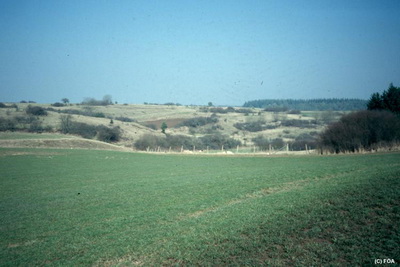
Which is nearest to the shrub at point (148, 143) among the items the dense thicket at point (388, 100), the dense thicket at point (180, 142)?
the dense thicket at point (180, 142)

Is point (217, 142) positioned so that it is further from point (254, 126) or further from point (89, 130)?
point (89, 130)

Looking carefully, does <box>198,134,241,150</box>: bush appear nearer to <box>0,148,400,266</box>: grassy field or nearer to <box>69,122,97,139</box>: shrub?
<box>69,122,97,139</box>: shrub

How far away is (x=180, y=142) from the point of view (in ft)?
278

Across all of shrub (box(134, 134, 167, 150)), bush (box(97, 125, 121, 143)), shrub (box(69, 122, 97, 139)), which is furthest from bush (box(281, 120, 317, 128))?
shrub (box(69, 122, 97, 139))

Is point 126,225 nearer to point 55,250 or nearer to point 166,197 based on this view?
point 55,250

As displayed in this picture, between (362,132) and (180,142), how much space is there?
5101 centimetres

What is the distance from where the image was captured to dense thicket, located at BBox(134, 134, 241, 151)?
263 feet

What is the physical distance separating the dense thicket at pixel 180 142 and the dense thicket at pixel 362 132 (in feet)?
124

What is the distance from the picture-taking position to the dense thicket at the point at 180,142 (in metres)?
80.2

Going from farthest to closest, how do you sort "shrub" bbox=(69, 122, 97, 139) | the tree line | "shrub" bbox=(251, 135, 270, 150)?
1. "shrub" bbox=(69, 122, 97, 139)
2. "shrub" bbox=(251, 135, 270, 150)
3. the tree line

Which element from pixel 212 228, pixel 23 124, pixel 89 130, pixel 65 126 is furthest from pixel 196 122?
pixel 212 228

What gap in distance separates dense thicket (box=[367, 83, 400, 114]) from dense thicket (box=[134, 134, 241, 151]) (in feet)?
135

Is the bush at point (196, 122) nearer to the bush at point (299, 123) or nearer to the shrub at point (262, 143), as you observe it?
the bush at point (299, 123)

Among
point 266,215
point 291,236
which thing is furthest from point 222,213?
point 291,236
